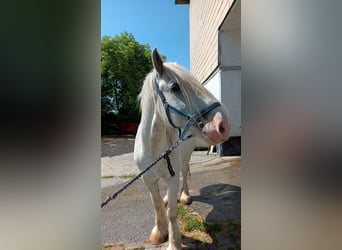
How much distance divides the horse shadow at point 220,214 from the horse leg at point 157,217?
23 centimetres

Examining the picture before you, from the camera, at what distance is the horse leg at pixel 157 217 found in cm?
197

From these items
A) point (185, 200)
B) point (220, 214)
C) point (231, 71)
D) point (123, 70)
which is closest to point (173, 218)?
point (220, 214)

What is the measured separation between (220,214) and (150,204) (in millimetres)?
1002

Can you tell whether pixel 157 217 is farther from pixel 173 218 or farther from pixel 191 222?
pixel 191 222

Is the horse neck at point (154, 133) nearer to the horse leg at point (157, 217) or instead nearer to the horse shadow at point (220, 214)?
the horse leg at point (157, 217)

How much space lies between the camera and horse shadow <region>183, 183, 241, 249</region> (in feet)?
6.36

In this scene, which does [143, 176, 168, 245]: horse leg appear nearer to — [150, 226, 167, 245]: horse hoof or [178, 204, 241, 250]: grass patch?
[150, 226, 167, 245]: horse hoof

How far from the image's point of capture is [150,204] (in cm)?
293

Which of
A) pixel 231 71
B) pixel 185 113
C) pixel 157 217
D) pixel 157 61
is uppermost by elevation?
pixel 231 71

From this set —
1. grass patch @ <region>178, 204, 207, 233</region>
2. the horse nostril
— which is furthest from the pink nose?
grass patch @ <region>178, 204, 207, 233</region>

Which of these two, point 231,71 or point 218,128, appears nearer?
point 218,128

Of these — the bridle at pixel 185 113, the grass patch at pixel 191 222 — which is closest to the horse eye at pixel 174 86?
the bridle at pixel 185 113
